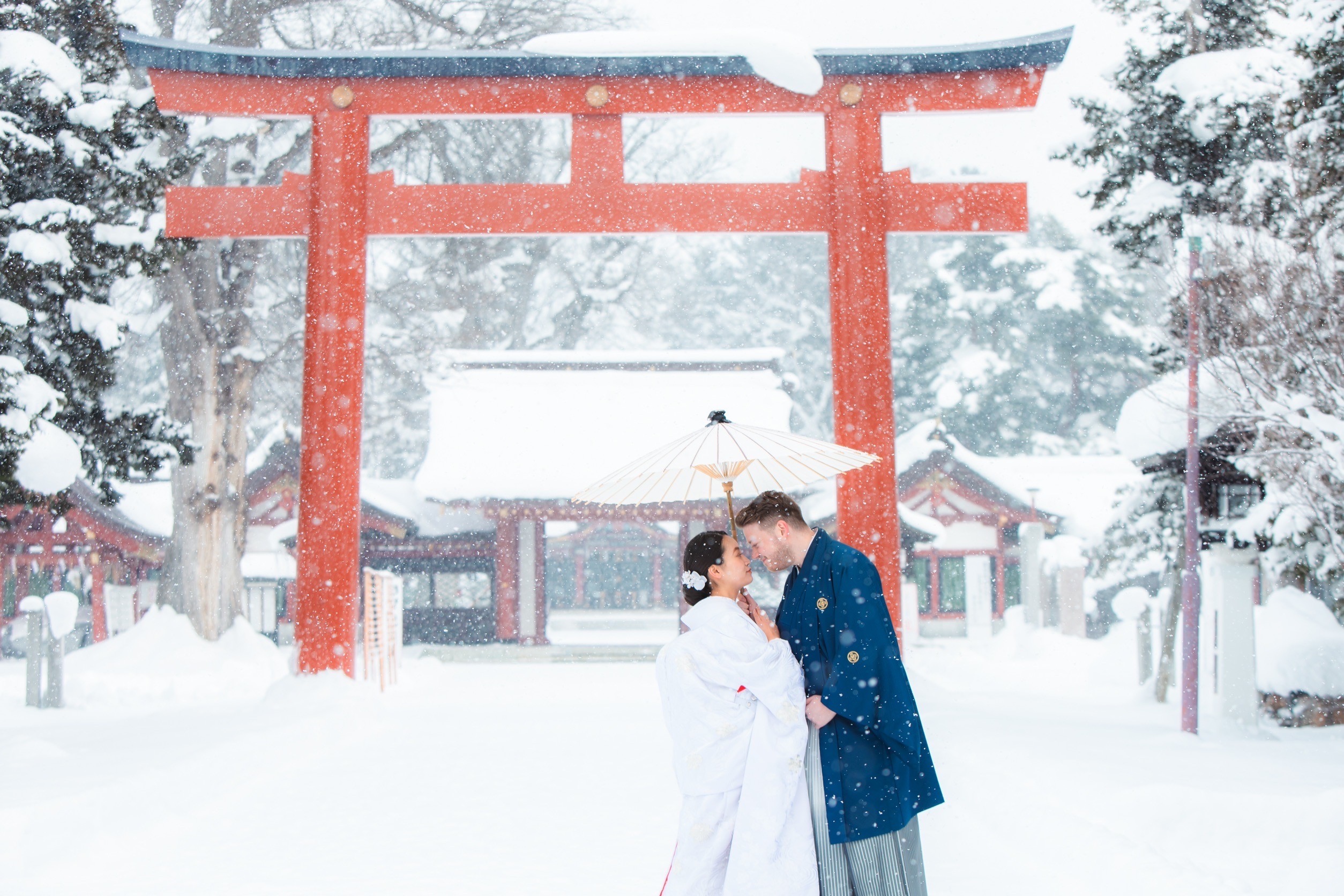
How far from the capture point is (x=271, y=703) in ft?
28.3

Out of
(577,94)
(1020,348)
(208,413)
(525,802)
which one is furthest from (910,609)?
(1020,348)

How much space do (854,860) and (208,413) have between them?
14.0 meters

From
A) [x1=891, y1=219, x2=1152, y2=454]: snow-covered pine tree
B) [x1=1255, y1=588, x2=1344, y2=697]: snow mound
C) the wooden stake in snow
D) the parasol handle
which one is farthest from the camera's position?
[x1=891, y1=219, x2=1152, y2=454]: snow-covered pine tree

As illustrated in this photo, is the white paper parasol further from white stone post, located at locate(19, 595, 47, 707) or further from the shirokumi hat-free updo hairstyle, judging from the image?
white stone post, located at locate(19, 595, 47, 707)

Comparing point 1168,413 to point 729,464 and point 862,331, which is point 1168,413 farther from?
point 729,464

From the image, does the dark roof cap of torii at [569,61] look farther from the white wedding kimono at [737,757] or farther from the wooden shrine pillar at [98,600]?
the wooden shrine pillar at [98,600]

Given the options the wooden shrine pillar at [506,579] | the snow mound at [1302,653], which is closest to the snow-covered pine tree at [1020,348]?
the wooden shrine pillar at [506,579]

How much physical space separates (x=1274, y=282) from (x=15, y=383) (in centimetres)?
817

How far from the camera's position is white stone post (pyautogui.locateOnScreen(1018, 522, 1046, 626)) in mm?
21734

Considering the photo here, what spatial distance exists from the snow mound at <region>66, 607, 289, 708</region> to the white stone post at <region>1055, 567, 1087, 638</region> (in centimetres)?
1367

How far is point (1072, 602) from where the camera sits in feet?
70.9

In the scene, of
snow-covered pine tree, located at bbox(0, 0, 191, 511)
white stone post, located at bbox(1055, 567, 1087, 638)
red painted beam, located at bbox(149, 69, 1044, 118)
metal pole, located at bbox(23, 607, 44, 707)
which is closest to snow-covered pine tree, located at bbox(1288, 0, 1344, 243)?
red painted beam, located at bbox(149, 69, 1044, 118)

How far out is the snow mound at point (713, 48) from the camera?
865 cm

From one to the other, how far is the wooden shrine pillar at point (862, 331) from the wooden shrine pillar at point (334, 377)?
3.60 meters
